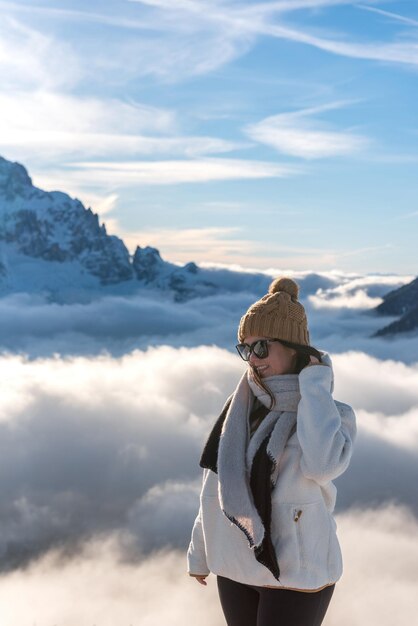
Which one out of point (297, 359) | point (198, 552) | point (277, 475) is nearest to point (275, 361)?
point (297, 359)

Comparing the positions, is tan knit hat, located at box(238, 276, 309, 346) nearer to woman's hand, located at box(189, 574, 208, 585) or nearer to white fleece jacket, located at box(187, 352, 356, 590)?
white fleece jacket, located at box(187, 352, 356, 590)

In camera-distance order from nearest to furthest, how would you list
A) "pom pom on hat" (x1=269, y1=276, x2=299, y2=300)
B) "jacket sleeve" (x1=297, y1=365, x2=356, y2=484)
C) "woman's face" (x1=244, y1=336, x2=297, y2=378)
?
"jacket sleeve" (x1=297, y1=365, x2=356, y2=484) → "woman's face" (x1=244, y1=336, x2=297, y2=378) → "pom pom on hat" (x1=269, y1=276, x2=299, y2=300)

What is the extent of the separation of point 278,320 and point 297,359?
0.34 m

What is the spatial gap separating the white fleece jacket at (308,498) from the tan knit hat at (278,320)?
0.94ft

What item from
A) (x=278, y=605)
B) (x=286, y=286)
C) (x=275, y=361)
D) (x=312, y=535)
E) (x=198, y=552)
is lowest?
(x=278, y=605)

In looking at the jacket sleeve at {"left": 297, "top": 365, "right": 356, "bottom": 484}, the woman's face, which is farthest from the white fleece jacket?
the woman's face

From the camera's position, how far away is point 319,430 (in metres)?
4.78

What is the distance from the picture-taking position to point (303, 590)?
5.00 metres

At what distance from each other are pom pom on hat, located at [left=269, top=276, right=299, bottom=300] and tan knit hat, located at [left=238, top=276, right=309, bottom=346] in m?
0.09

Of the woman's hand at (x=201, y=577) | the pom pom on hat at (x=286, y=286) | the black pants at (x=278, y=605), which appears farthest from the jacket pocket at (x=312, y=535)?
the pom pom on hat at (x=286, y=286)

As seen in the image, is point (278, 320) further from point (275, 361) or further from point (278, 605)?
point (278, 605)

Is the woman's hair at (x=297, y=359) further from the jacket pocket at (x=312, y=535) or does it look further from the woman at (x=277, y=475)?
the jacket pocket at (x=312, y=535)

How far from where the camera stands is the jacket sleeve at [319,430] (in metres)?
4.79

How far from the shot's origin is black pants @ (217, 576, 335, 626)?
4992 millimetres
